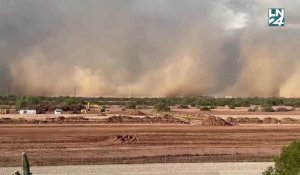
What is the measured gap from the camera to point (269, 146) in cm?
5803

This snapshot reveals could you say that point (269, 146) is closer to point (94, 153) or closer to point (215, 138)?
point (215, 138)

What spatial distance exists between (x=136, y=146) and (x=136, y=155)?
7.94 m

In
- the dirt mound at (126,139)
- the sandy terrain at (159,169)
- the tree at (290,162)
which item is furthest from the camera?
the dirt mound at (126,139)

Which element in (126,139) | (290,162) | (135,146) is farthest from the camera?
(126,139)

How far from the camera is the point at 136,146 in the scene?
187ft

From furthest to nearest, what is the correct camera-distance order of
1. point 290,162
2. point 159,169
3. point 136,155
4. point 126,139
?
1. point 126,139
2. point 136,155
3. point 159,169
4. point 290,162

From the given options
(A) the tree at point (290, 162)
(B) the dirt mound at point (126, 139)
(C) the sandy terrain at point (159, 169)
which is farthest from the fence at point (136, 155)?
(A) the tree at point (290, 162)

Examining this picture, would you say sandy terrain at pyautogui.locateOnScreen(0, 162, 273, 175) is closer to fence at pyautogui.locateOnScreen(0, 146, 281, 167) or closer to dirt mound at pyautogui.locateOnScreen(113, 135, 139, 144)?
fence at pyautogui.locateOnScreen(0, 146, 281, 167)

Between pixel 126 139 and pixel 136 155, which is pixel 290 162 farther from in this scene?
pixel 126 139

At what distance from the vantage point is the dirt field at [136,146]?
46.7m

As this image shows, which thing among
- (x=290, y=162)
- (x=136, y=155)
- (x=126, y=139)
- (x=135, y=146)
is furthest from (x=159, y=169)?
(x=126, y=139)

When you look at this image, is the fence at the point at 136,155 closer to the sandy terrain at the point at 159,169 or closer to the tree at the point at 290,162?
the sandy terrain at the point at 159,169

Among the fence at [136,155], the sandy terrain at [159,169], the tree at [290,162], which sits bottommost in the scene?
the sandy terrain at [159,169]

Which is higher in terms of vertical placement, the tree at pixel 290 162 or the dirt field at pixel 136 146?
the tree at pixel 290 162
